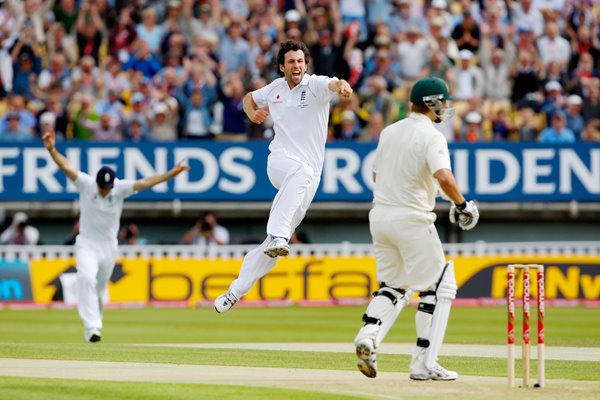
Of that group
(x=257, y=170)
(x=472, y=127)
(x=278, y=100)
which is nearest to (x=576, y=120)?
(x=472, y=127)

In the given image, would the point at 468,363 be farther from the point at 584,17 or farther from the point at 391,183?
the point at 584,17

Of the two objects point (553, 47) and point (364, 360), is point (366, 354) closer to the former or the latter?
point (364, 360)

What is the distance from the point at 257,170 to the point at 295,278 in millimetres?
2044

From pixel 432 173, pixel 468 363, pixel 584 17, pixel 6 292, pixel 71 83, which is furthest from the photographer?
pixel 584 17

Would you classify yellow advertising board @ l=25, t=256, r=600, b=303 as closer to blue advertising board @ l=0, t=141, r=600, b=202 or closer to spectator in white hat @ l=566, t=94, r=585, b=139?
blue advertising board @ l=0, t=141, r=600, b=202

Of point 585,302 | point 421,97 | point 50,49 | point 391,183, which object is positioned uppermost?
point 50,49

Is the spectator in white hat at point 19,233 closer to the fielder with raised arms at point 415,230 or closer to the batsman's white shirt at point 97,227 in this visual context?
the batsman's white shirt at point 97,227

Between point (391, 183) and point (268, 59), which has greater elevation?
point (268, 59)

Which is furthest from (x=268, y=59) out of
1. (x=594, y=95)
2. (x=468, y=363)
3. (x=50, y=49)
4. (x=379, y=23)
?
(x=468, y=363)

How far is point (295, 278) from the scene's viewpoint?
23.1 meters

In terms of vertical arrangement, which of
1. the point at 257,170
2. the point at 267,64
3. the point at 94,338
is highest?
the point at 267,64

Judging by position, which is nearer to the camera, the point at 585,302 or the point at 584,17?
the point at 585,302

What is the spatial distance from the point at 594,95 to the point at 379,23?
390 centimetres

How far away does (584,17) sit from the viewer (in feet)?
84.4
